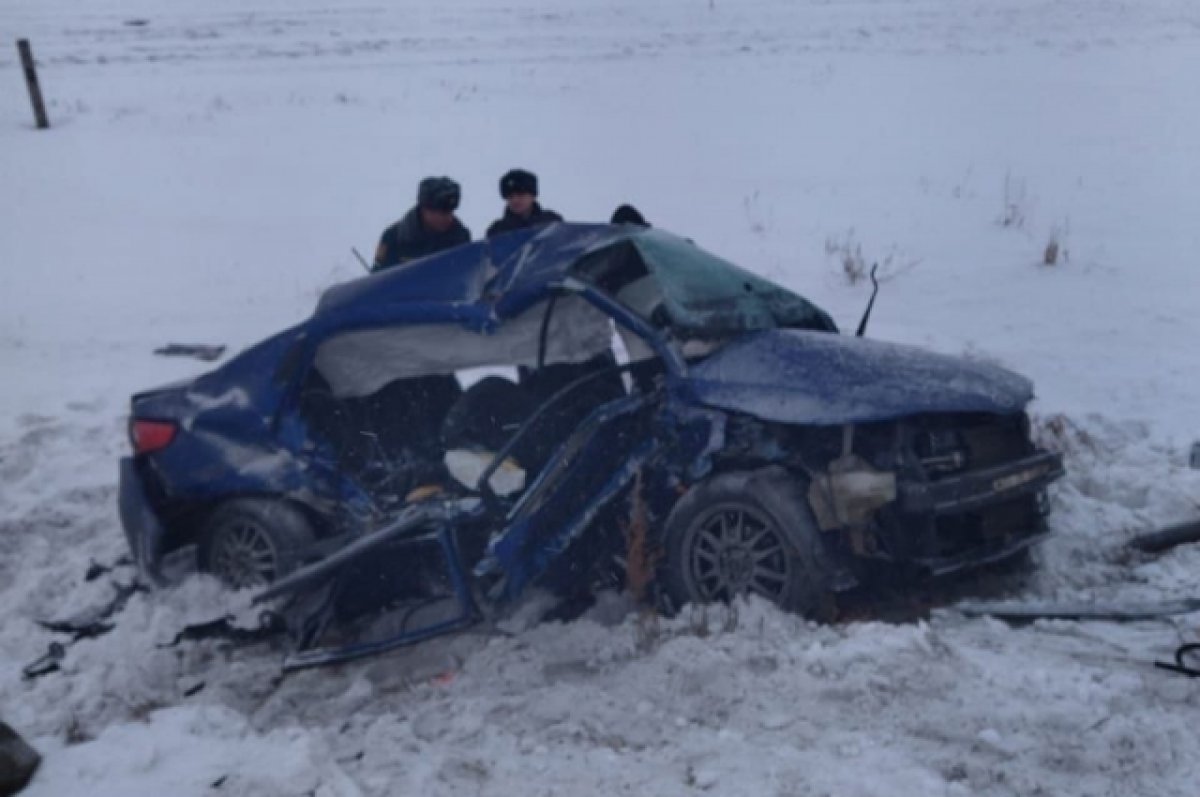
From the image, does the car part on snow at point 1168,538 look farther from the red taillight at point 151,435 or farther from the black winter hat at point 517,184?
the red taillight at point 151,435

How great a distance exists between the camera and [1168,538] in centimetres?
597

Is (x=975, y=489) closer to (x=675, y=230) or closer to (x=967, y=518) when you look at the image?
(x=967, y=518)

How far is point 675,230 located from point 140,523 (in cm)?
787

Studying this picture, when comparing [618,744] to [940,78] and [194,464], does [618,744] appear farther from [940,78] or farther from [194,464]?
[940,78]

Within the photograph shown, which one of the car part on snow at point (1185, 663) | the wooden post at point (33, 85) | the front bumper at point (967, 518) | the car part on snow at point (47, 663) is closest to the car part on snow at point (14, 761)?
the car part on snow at point (47, 663)

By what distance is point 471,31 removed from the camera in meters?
29.5

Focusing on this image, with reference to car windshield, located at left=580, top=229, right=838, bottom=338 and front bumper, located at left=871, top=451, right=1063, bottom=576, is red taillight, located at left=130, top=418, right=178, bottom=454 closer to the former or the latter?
car windshield, located at left=580, top=229, right=838, bottom=338

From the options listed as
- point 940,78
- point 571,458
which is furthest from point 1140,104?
point 571,458

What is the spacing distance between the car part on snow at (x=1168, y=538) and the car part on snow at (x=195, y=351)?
7388 mm

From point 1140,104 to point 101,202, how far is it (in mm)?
14472

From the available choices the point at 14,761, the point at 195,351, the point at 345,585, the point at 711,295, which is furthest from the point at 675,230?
the point at 14,761

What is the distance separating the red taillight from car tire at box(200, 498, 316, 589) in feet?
1.50

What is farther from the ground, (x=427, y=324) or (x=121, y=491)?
(x=427, y=324)

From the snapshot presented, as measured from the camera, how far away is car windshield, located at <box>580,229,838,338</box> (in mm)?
5738
